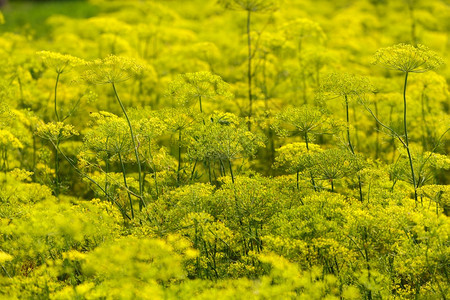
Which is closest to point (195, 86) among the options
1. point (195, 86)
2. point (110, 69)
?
point (195, 86)

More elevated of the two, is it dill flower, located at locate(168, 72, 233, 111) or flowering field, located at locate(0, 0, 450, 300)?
dill flower, located at locate(168, 72, 233, 111)

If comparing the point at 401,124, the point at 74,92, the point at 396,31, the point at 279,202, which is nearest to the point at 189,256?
the point at 279,202

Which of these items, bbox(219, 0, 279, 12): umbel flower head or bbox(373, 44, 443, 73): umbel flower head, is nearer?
bbox(373, 44, 443, 73): umbel flower head

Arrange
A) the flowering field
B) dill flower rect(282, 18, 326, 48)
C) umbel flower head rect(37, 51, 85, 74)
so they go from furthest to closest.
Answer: dill flower rect(282, 18, 326, 48) → umbel flower head rect(37, 51, 85, 74) → the flowering field

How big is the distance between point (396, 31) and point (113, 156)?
8.89m

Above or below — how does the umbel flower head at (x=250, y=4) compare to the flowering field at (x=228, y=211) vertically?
above

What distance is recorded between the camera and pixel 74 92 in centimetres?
788

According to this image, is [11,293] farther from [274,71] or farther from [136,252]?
[274,71]

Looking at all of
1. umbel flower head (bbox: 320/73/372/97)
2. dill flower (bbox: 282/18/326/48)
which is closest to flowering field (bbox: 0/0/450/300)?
umbel flower head (bbox: 320/73/372/97)

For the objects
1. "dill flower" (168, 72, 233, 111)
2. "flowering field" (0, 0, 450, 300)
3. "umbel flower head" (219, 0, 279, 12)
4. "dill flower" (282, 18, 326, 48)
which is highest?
"umbel flower head" (219, 0, 279, 12)

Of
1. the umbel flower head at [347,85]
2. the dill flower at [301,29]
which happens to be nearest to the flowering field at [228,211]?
the umbel flower head at [347,85]

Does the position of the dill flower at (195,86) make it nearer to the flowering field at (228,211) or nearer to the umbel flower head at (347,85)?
the flowering field at (228,211)

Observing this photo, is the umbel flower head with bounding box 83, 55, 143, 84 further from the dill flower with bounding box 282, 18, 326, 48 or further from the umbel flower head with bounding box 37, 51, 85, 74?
the dill flower with bounding box 282, 18, 326, 48

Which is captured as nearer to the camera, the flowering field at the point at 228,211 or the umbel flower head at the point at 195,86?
the flowering field at the point at 228,211
